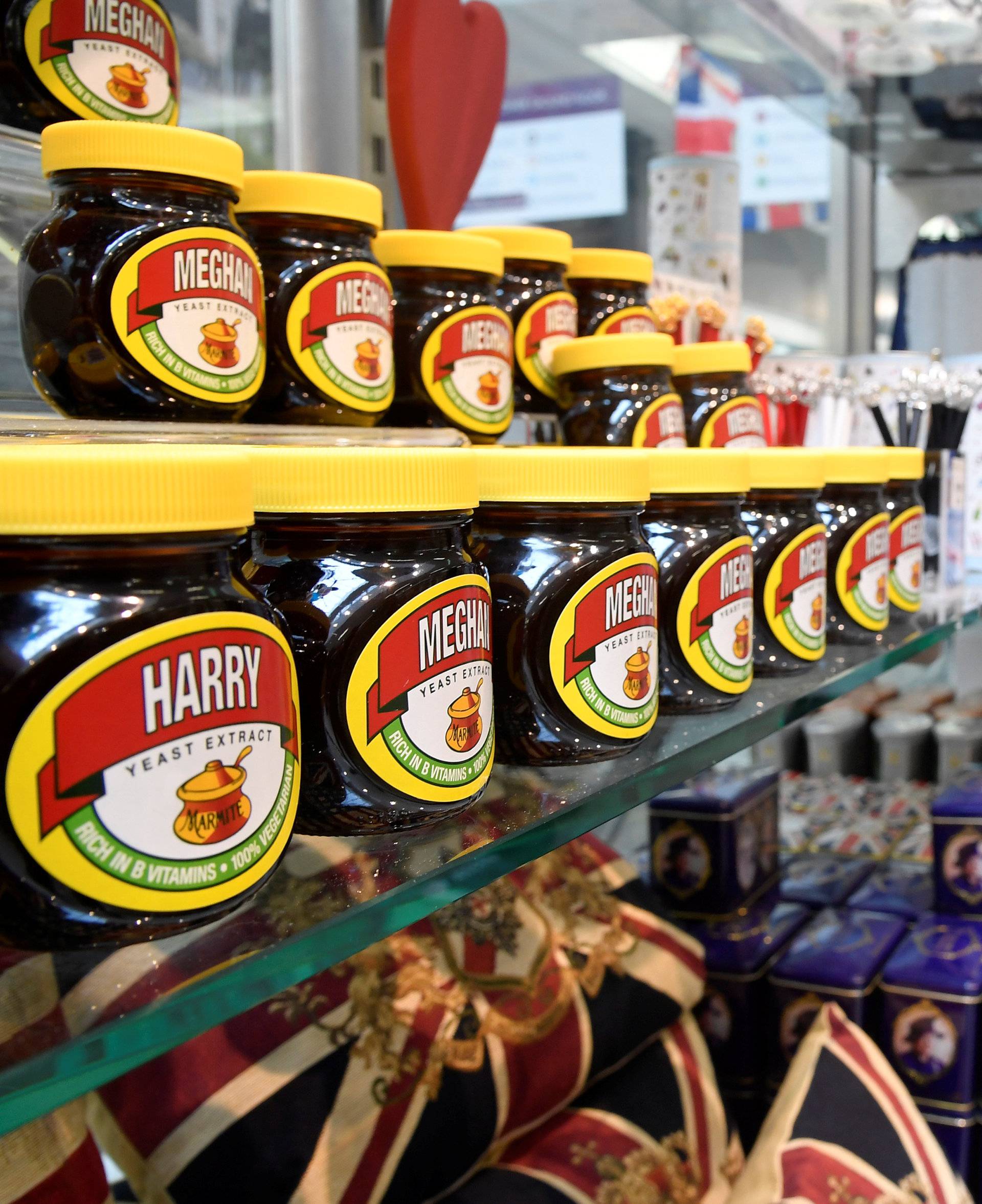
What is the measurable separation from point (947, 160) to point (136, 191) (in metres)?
2.10

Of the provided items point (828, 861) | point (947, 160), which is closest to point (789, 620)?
point (828, 861)

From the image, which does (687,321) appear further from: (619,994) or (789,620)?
(619,994)

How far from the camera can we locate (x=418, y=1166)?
2.54 feet

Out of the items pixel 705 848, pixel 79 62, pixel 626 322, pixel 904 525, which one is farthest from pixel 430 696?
pixel 705 848

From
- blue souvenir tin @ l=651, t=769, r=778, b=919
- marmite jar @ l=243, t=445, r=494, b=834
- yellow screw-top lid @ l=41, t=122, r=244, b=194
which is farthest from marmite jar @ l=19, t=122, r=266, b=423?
blue souvenir tin @ l=651, t=769, r=778, b=919

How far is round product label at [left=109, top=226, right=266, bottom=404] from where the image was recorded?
0.50 m

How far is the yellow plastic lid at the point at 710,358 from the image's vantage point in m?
0.88

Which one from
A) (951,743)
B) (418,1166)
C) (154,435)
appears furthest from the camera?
(951,743)

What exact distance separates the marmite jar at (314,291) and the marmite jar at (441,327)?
0.07m

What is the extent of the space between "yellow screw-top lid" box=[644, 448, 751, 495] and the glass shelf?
0.14 m

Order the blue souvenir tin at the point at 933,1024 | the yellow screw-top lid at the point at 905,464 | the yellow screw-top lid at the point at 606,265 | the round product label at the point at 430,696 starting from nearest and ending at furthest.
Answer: the round product label at the point at 430,696
the yellow screw-top lid at the point at 606,265
the yellow screw-top lid at the point at 905,464
the blue souvenir tin at the point at 933,1024

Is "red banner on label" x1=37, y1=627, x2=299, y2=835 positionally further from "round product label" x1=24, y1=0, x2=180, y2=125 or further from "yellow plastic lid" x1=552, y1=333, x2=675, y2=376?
"yellow plastic lid" x1=552, y1=333, x2=675, y2=376

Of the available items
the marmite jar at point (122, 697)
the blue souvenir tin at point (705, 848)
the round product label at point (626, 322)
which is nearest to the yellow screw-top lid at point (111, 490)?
the marmite jar at point (122, 697)

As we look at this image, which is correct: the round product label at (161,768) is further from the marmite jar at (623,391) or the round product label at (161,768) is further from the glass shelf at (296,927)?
the marmite jar at (623,391)
